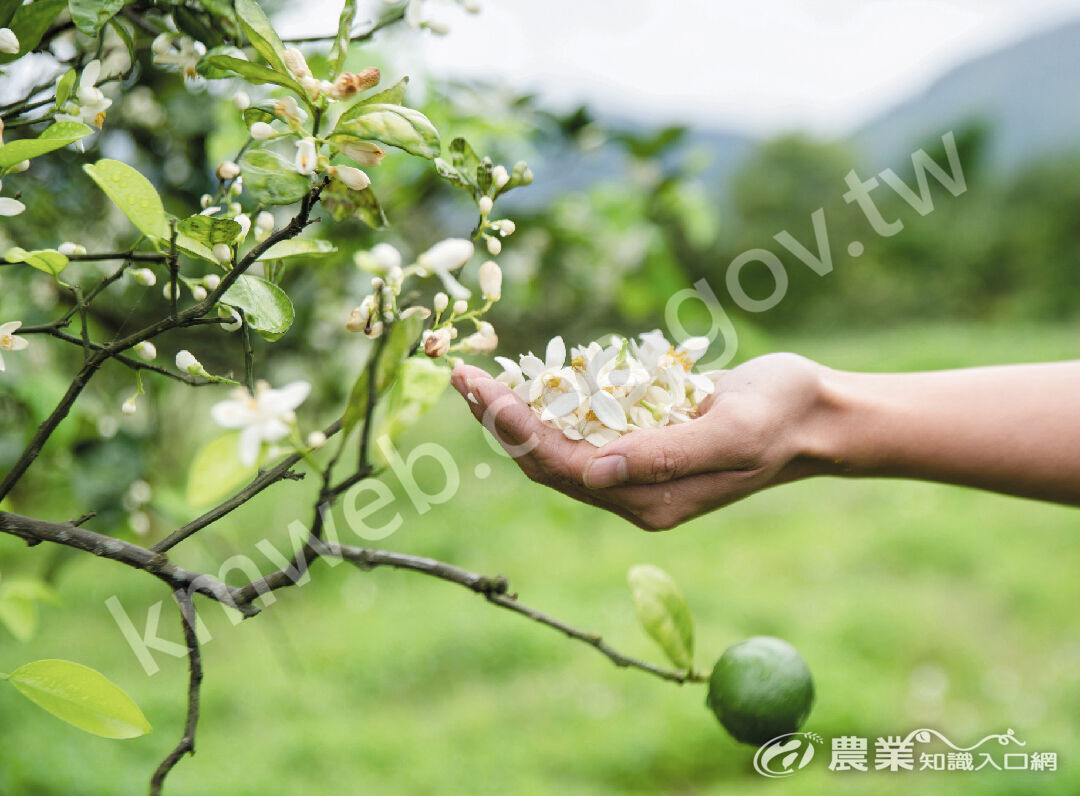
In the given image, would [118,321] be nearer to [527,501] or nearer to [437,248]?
[437,248]

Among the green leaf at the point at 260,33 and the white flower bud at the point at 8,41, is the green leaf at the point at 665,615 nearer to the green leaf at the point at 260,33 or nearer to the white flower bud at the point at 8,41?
the green leaf at the point at 260,33

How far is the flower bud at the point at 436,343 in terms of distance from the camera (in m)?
0.48

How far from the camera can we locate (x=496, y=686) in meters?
2.12

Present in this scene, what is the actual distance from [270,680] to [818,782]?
132 centimetres

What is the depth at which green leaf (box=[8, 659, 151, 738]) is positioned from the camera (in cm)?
47

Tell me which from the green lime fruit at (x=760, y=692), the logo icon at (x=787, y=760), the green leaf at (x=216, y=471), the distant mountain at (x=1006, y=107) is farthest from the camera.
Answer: the distant mountain at (x=1006, y=107)

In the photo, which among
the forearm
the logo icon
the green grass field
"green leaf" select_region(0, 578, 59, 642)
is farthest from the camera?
the green grass field

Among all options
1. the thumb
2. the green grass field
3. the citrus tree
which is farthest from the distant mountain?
the citrus tree

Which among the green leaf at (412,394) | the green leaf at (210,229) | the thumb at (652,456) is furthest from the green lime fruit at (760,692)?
the green leaf at (210,229)

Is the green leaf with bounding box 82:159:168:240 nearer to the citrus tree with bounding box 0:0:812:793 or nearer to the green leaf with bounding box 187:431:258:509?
the citrus tree with bounding box 0:0:812:793

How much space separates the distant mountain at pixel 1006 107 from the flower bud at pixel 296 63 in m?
10.1

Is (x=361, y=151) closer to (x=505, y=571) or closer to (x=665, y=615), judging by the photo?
(x=665, y=615)

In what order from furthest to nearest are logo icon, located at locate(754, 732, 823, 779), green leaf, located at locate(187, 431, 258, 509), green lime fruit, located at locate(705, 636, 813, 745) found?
logo icon, located at locate(754, 732, 823, 779) → green lime fruit, located at locate(705, 636, 813, 745) → green leaf, located at locate(187, 431, 258, 509)

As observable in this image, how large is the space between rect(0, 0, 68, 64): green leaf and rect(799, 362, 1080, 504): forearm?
74cm
